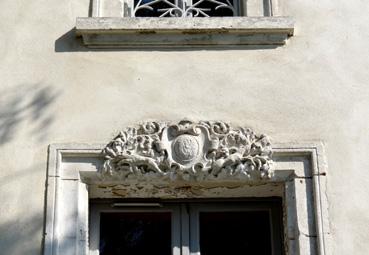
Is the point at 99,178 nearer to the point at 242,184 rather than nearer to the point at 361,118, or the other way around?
the point at 242,184

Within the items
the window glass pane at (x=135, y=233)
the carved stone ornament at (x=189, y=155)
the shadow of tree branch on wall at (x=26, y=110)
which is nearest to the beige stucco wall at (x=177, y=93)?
the shadow of tree branch on wall at (x=26, y=110)

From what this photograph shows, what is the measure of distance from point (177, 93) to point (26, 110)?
1.04m

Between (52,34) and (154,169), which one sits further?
(52,34)

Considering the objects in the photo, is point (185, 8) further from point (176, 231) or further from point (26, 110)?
point (176, 231)

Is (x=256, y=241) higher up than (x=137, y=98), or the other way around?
(x=137, y=98)

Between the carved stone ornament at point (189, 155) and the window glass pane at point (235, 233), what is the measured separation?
461 millimetres

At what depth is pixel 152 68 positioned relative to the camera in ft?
18.5

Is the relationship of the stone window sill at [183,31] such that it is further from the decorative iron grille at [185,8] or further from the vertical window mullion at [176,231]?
the vertical window mullion at [176,231]

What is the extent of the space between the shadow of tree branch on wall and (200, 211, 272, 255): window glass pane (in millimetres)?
1274

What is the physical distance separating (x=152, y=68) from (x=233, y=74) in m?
0.56

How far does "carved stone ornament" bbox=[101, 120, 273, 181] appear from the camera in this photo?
526 cm

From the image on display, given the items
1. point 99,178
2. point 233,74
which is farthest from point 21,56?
point 233,74

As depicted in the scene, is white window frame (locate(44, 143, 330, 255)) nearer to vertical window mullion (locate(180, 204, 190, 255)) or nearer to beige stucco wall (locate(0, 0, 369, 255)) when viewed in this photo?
beige stucco wall (locate(0, 0, 369, 255))

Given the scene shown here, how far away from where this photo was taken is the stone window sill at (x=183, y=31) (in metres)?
5.65
